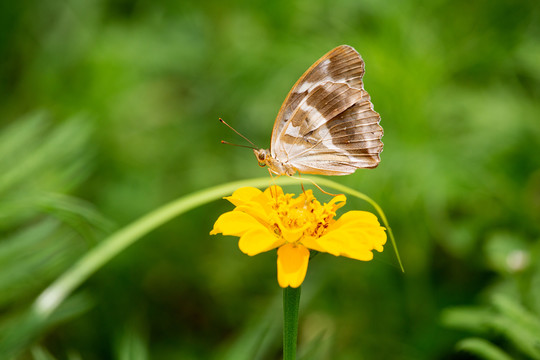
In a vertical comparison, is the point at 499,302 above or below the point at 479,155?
below

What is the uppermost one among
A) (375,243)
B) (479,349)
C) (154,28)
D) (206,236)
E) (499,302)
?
(154,28)

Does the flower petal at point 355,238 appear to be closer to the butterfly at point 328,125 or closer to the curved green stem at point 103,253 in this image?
the curved green stem at point 103,253

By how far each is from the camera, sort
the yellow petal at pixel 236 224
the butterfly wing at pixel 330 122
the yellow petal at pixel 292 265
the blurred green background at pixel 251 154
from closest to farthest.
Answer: the yellow petal at pixel 292 265 → the yellow petal at pixel 236 224 → the butterfly wing at pixel 330 122 → the blurred green background at pixel 251 154

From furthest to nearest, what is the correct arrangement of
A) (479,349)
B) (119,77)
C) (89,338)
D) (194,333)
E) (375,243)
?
1. (119,77)
2. (194,333)
3. (89,338)
4. (479,349)
5. (375,243)

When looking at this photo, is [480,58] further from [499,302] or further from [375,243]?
[375,243]

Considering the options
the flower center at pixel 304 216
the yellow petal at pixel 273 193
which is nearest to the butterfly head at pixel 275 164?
the yellow petal at pixel 273 193

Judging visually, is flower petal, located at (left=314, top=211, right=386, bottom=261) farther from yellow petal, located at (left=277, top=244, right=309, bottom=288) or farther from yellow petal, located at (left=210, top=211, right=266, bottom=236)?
yellow petal, located at (left=210, top=211, right=266, bottom=236)

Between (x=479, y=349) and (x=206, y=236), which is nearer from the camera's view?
(x=479, y=349)

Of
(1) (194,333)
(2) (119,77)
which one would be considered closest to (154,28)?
(2) (119,77)
